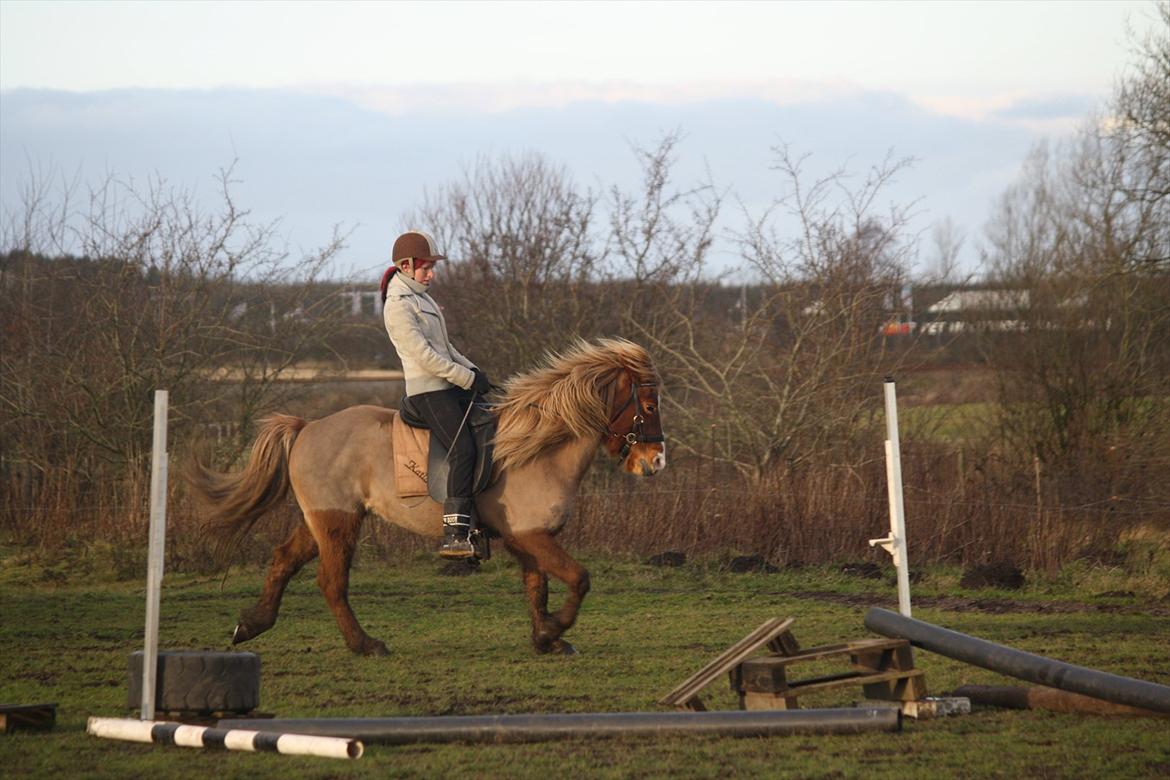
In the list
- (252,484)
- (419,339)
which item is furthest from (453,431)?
(252,484)

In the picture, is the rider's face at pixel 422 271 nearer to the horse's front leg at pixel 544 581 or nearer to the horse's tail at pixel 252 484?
the horse's tail at pixel 252 484

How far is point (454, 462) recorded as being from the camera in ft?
25.8

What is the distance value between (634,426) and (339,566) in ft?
6.80

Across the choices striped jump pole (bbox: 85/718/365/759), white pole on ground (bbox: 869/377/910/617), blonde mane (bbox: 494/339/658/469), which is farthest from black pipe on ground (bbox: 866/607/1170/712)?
striped jump pole (bbox: 85/718/365/759)

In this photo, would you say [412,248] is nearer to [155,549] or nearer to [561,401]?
[561,401]

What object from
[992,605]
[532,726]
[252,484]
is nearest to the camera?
[532,726]

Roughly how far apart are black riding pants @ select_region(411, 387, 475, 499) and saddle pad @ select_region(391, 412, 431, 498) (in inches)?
5.6

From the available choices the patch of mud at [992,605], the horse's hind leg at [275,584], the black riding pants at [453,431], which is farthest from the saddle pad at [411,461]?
the patch of mud at [992,605]

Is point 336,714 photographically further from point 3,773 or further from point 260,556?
point 260,556

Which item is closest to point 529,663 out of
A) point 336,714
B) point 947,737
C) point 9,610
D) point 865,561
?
point 336,714

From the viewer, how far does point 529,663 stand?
25.2 ft

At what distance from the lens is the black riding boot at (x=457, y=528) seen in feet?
25.4

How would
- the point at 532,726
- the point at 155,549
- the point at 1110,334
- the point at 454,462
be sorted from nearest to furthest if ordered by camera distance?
the point at 532,726 < the point at 155,549 < the point at 454,462 < the point at 1110,334

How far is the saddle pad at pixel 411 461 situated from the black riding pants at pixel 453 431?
5.6 inches
